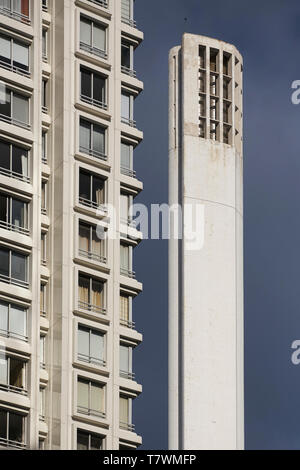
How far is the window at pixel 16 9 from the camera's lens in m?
131

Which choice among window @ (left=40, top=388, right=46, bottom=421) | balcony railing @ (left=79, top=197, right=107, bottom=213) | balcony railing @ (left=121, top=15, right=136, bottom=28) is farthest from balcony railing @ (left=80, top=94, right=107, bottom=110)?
window @ (left=40, top=388, right=46, bottom=421)

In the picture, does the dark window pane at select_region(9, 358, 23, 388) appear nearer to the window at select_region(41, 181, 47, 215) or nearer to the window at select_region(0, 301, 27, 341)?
the window at select_region(0, 301, 27, 341)

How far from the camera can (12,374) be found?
122188 mm

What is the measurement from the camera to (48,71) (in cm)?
13475

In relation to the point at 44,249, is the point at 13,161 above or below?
above

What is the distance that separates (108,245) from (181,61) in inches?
1019

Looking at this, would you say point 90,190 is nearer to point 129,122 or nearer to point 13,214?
point 129,122

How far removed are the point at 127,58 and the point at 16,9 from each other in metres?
12.4

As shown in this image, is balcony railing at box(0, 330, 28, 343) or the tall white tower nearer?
balcony railing at box(0, 330, 28, 343)

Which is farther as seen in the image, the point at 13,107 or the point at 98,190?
the point at 98,190

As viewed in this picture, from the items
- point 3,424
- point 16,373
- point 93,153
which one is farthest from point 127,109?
point 3,424

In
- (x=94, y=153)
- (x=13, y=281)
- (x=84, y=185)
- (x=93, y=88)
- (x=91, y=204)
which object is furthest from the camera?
(x=93, y=88)

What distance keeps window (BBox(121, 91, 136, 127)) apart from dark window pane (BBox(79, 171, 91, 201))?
7180 mm

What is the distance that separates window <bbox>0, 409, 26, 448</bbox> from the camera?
11962 cm
